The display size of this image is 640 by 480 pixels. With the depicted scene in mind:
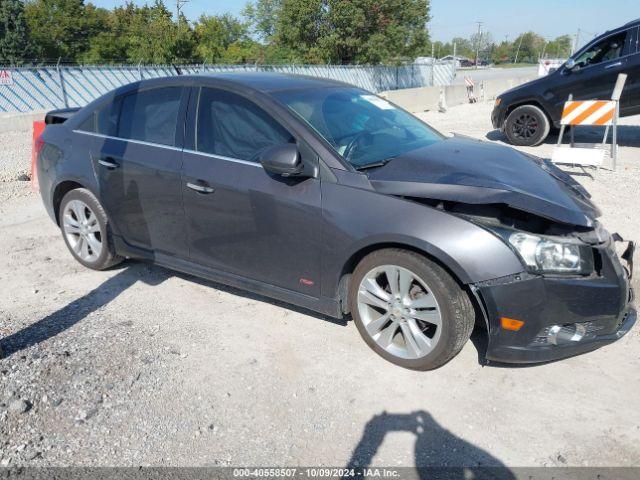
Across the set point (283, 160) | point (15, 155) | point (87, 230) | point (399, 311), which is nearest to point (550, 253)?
point (399, 311)

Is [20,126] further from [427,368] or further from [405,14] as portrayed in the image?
[405,14]

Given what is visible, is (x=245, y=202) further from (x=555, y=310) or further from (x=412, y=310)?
(x=555, y=310)

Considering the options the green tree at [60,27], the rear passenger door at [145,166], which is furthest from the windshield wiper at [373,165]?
the green tree at [60,27]

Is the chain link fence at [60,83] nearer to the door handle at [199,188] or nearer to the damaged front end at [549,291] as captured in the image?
the door handle at [199,188]

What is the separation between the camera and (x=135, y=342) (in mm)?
3654

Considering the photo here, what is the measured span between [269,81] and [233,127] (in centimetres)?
51

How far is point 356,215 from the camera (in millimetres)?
3174

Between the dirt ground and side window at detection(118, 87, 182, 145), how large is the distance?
130 cm

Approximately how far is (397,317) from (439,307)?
1.05 ft

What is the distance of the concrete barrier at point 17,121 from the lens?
48.0ft

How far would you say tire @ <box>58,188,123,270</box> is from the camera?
453 cm

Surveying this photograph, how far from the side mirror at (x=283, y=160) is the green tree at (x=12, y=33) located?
45.0 metres

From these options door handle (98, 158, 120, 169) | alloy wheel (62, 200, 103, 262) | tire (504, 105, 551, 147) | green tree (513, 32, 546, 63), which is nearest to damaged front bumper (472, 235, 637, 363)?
door handle (98, 158, 120, 169)

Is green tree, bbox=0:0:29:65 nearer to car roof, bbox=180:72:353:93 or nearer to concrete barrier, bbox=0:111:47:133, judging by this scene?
concrete barrier, bbox=0:111:47:133
